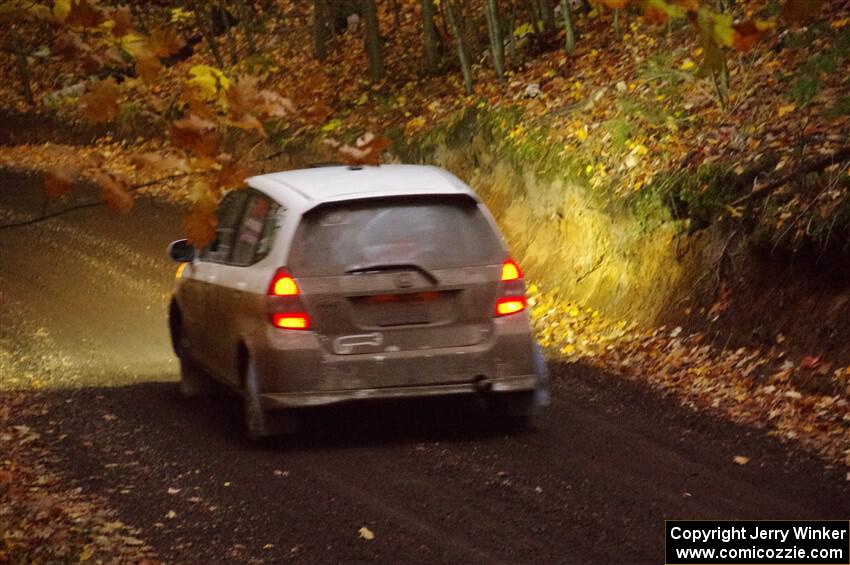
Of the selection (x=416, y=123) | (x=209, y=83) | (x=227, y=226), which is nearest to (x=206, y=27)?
(x=416, y=123)

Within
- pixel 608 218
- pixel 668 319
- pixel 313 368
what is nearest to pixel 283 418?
pixel 313 368

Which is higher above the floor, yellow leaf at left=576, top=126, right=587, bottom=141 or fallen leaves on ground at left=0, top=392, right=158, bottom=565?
yellow leaf at left=576, top=126, right=587, bottom=141

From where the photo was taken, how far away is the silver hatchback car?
927cm

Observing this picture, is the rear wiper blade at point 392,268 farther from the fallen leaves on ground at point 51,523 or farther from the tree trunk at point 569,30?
the tree trunk at point 569,30

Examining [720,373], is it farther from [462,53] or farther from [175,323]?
[462,53]

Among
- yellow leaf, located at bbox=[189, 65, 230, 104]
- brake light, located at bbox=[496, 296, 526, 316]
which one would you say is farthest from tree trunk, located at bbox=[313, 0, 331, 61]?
yellow leaf, located at bbox=[189, 65, 230, 104]

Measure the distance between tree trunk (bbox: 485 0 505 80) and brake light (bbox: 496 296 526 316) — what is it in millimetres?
11527

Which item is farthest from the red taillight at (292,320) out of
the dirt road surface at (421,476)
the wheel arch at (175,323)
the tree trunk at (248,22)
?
the tree trunk at (248,22)

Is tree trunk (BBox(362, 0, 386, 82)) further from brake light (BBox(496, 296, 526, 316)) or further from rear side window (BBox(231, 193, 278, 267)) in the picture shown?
brake light (BBox(496, 296, 526, 316))

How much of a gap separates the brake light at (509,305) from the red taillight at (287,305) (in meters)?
1.29

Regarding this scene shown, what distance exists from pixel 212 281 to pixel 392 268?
6.52ft

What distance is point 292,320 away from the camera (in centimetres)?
927

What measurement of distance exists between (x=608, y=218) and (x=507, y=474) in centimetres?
648

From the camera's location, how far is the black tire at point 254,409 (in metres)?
9.53
